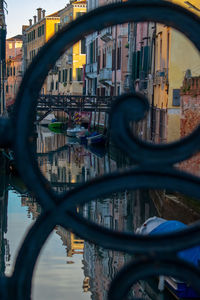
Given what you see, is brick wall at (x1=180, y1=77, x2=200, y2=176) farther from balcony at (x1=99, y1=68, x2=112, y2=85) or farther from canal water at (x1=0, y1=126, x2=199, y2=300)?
balcony at (x1=99, y1=68, x2=112, y2=85)

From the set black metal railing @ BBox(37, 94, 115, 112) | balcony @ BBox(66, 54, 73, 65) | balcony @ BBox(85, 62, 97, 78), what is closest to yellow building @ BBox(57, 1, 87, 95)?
balcony @ BBox(66, 54, 73, 65)

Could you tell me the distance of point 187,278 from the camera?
90cm

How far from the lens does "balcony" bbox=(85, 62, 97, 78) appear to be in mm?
33812

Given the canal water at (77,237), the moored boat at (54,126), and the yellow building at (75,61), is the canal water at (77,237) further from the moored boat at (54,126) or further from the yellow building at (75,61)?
the yellow building at (75,61)

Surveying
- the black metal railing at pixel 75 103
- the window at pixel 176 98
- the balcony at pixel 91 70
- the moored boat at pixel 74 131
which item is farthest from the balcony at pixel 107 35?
the window at pixel 176 98

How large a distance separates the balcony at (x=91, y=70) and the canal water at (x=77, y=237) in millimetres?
15618

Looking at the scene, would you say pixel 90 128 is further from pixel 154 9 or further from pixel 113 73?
pixel 154 9

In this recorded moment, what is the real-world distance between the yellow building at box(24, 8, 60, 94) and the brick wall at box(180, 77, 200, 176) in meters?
33.9

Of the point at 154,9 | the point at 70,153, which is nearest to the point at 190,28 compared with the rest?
the point at 154,9

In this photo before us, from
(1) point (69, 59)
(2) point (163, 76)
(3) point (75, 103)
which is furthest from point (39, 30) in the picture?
(2) point (163, 76)

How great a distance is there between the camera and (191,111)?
1145 centimetres

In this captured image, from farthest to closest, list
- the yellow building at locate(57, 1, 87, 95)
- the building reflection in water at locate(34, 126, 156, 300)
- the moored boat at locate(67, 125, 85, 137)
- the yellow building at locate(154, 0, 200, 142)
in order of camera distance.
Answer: the yellow building at locate(57, 1, 87, 95) → the moored boat at locate(67, 125, 85, 137) → the yellow building at locate(154, 0, 200, 142) → the building reflection in water at locate(34, 126, 156, 300)

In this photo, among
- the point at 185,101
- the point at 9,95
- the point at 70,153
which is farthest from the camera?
the point at 9,95

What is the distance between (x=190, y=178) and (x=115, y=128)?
14 centimetres
